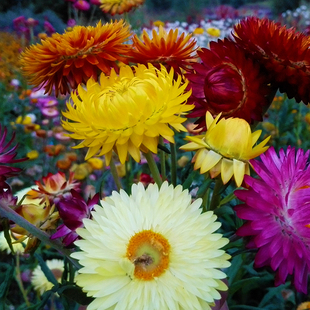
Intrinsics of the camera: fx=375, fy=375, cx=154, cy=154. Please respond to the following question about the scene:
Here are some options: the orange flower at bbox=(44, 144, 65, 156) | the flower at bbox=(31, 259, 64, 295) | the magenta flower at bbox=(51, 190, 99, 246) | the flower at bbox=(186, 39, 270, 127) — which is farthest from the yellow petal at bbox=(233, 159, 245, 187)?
the orange flower at bbox=(44, 144, 65, 156)

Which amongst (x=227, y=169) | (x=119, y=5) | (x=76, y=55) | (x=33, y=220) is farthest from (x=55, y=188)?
(x=119, y=5)

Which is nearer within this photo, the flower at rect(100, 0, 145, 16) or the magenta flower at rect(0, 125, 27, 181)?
the magenta flower at rect(0, 125, 27, 181)

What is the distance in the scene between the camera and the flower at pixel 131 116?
1.76 feet

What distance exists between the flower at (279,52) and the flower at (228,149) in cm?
17

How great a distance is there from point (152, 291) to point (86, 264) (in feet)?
0.28

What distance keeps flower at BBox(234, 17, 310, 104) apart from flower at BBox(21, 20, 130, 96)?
231 mm

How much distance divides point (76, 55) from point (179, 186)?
0.35 metres

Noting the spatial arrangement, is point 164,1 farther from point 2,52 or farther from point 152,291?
point 152,291

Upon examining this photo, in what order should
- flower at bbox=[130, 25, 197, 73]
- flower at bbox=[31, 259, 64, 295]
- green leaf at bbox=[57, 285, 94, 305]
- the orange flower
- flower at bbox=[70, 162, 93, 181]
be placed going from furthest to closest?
the orange flower < flower at bbox=[70, 162, 93, 181] < flower at bbox=[31, 259, 64, 295] < flower at bbox=[130, 25, 197, 73] < green leaf at bbox=[57, 285, 94, 305]

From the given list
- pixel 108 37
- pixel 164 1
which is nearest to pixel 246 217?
pixel 108 37

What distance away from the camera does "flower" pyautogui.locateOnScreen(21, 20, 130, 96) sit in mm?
697

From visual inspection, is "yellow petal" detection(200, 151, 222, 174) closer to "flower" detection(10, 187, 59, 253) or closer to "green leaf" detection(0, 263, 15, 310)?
"flower" detection(10, 187, 59, 253)

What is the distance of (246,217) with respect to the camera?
1.58 ft

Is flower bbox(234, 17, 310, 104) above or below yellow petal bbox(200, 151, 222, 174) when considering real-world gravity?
above
